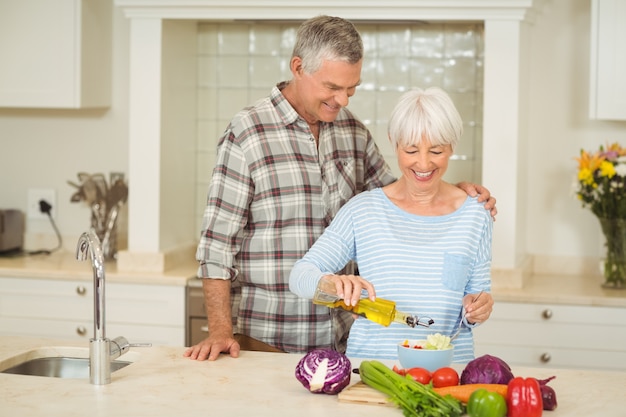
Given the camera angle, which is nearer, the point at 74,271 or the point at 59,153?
the point at 74,271

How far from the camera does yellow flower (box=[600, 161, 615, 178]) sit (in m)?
3.46

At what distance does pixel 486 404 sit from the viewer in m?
1.73

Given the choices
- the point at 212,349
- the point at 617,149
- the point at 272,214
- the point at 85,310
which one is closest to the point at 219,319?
the point at 212,349

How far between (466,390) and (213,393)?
53cm

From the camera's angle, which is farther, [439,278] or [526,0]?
[526,0]

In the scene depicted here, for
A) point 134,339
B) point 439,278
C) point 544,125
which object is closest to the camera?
point 439,278

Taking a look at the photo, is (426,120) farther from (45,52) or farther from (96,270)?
(45,52)

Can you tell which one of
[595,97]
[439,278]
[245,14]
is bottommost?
[439,278]

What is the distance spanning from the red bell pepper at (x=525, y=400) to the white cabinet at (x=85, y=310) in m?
2.02

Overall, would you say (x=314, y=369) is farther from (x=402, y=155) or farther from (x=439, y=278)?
(x=402, y=155)

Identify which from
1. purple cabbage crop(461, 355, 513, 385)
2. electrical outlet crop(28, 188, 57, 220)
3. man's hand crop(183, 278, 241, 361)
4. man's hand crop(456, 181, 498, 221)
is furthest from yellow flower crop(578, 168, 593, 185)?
electrical outlet crop(28, 188, 57, 220)

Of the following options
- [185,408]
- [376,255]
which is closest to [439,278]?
[376,255]

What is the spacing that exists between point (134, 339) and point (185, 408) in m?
1.85

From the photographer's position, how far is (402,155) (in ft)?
7.45
